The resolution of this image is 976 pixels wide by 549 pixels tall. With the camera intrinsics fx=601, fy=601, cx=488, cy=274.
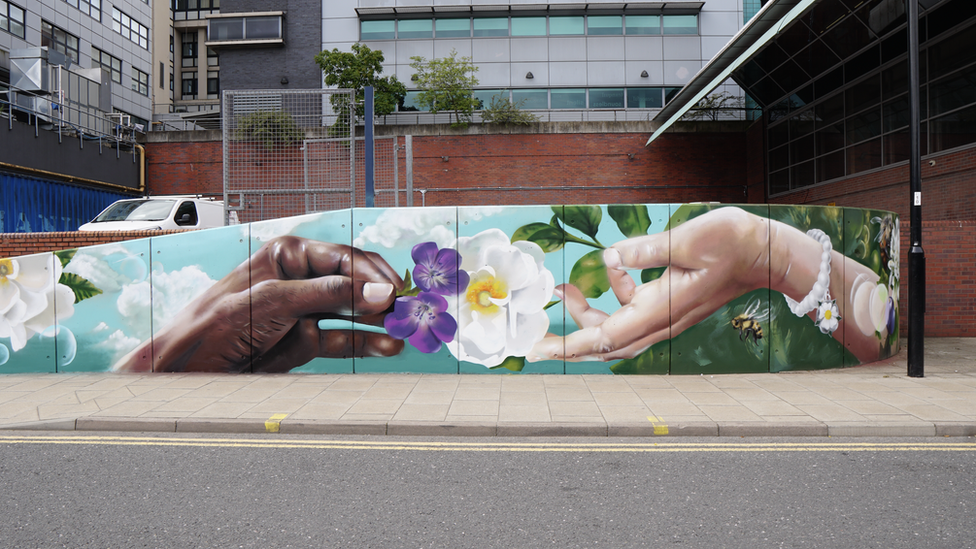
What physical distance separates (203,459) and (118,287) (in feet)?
15.6

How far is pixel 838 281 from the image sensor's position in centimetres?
875

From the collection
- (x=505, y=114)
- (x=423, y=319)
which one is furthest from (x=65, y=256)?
(x=505, y=114)

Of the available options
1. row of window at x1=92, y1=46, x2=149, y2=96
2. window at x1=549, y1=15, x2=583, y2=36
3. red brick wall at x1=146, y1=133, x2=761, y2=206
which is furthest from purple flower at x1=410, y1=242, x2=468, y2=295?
row of window at x1=92, y1=46, x2=149, y2=96

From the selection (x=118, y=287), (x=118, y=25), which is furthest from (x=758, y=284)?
(x=118, y=25)

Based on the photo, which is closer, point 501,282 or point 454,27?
point 501,282

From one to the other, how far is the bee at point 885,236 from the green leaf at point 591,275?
4450 millimetres

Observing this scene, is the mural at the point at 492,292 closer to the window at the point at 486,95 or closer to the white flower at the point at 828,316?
the white flower at the point at 828,316

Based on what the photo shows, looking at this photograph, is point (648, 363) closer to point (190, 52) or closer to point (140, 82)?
point (140, 82)

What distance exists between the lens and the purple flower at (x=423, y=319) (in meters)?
8.32

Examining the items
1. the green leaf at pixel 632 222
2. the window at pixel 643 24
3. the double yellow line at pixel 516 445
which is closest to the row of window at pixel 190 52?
the window at pixel 643 24

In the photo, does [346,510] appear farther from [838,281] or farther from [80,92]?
[80,92]

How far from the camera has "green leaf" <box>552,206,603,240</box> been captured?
829cm

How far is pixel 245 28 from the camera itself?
32.7 m

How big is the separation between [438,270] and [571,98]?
78.4 ft
